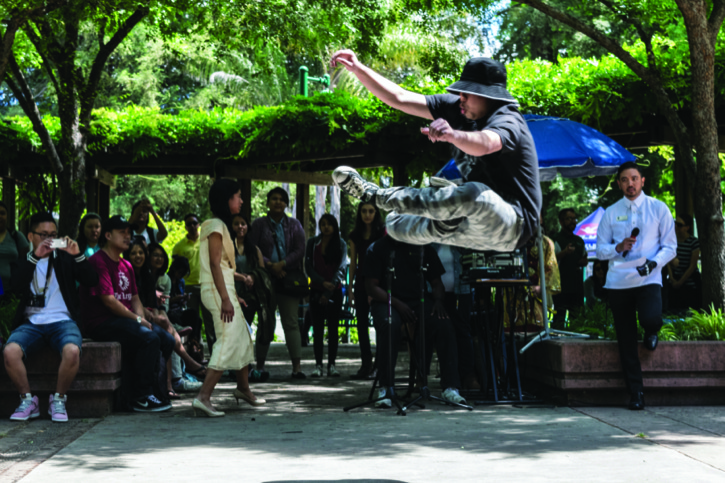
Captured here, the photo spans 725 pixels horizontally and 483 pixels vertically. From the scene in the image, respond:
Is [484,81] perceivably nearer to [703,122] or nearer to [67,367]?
[67,367]

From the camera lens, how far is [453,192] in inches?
155

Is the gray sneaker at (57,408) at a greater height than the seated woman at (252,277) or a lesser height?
lesser

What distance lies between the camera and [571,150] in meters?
7.75

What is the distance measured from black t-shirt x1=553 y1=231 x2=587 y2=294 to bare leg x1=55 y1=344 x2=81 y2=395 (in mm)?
6589

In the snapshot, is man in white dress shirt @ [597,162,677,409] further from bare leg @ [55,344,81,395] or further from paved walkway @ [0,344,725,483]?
bare leg @ [55,344,81,395]

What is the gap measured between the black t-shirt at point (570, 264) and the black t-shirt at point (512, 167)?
686 cm

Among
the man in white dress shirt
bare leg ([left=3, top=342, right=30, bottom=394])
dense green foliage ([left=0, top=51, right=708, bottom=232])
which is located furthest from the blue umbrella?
bare leg ([left=3, top=342, right=30, bottom=394])

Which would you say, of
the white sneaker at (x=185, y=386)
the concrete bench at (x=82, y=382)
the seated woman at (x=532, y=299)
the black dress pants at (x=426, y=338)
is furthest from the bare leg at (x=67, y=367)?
the seated woman at (x=532, y=299)

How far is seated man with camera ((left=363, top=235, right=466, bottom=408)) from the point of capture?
736cm

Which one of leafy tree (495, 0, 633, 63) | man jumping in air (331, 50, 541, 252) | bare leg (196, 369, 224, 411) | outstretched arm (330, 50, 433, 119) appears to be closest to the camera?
man jumping in air (331, 50, 541, 252)

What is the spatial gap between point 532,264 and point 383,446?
3.79m

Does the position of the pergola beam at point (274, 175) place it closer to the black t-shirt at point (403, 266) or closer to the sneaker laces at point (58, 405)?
the black t-shirt at point (403, 266)

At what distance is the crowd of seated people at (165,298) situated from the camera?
684cm

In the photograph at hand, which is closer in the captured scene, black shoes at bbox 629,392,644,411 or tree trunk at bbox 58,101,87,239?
black shoes at bbox 629,392,644,411
